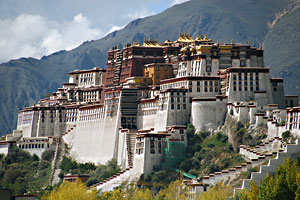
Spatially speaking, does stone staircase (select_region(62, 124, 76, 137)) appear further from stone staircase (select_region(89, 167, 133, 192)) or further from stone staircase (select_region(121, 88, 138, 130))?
stone staircase (select_region(89, 167, 133, 192))

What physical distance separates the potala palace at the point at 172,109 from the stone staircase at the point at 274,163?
0.45 feet

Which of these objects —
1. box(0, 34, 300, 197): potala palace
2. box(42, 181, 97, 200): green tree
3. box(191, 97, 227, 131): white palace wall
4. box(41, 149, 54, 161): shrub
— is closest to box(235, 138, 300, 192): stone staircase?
box(0, 34, 300, 197): potala palace

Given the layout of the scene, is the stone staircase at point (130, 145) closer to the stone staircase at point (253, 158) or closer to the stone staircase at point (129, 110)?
the stone staircase at point (129, 110)

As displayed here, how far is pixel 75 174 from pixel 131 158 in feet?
49.4

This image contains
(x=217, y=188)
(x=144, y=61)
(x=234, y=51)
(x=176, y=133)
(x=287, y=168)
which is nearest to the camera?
(x=287, y=168)

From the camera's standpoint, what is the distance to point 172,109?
548 ft

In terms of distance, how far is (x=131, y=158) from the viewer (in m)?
167

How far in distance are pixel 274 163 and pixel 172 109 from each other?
35847 mm

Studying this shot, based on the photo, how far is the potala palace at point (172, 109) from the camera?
15112 cm

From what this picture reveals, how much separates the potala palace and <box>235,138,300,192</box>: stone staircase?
14cm

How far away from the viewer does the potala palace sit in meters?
151

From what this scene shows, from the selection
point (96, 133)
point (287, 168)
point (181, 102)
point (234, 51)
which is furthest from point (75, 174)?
point (287, 168)

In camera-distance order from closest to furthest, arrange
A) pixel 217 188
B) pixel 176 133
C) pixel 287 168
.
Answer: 1. pixel 287 168
2. pixel 217 188
3. pixel 176 133

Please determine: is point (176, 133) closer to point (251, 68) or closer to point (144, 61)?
point (251, 68)
